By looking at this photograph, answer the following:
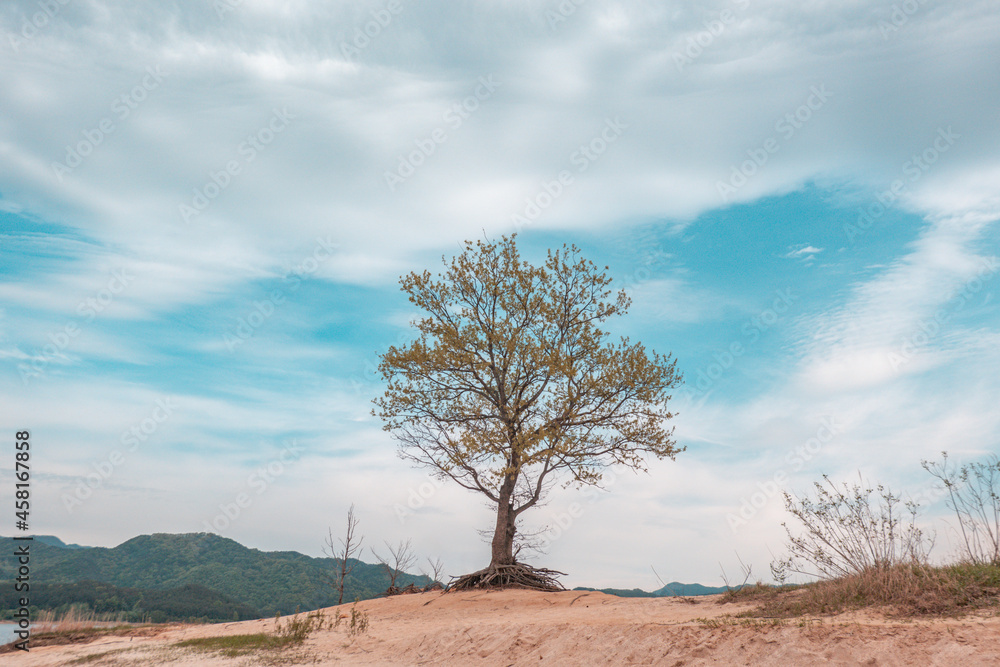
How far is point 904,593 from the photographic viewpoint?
25.1 feet

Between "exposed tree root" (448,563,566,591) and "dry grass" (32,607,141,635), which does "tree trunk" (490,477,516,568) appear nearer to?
"exposed tree root" (448,563,566,591)

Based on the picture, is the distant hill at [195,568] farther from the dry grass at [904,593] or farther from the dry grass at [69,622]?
the dry grass at [904,593]

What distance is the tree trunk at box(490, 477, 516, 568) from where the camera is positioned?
1798 cm

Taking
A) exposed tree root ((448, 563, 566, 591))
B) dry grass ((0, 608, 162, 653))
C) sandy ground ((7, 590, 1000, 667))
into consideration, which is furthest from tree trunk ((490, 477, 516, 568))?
dry grass ((0, 608, 162, 653))

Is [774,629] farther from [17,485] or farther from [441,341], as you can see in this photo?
[17,485]

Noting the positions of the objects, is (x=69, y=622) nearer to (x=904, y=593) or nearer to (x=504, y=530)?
(x=504, y=530)

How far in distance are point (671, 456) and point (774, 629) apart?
11.2 meters

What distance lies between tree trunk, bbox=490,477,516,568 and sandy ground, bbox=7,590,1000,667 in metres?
1.98

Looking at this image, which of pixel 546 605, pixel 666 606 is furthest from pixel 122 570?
pixel 666 606

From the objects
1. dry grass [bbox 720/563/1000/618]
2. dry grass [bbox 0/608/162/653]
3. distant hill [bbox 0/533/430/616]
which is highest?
distant hill [bbox 0/533/430/616]

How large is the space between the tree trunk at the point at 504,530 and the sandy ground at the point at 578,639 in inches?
77.8

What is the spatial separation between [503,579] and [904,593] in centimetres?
1187

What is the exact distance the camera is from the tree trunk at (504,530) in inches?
708

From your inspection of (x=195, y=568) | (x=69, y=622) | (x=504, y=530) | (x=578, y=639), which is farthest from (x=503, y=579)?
(x=195, y=568)
